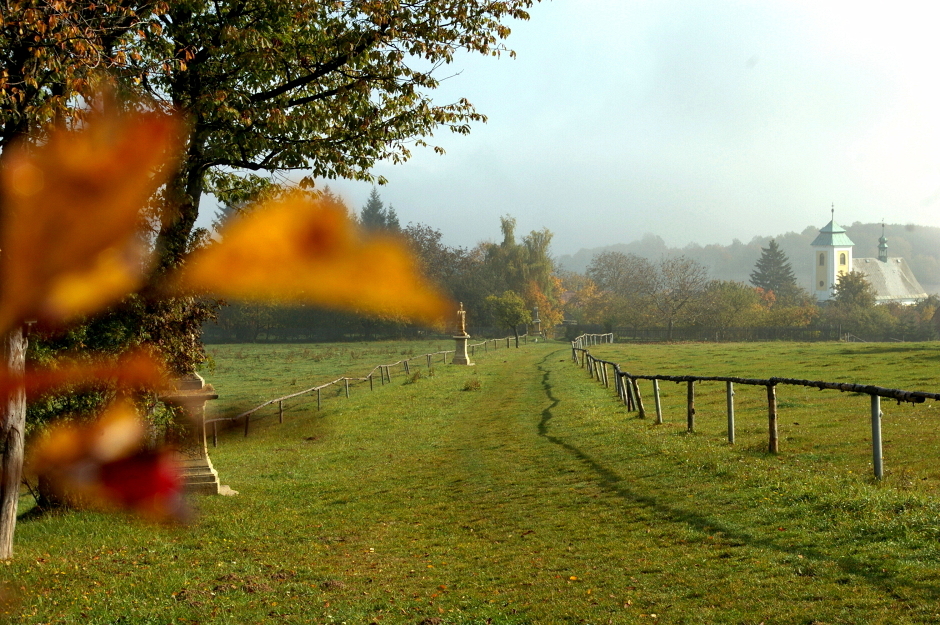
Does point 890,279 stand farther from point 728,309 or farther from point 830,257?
point 728,309

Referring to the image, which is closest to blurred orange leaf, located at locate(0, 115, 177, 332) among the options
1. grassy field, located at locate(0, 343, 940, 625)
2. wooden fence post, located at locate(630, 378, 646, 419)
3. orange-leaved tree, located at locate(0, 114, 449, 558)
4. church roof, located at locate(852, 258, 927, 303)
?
orange-leaved tree, located at locate(0, 114, 449, 558)

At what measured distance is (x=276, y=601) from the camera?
21.2ft

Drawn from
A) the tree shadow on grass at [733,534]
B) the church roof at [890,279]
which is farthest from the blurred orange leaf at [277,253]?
the church roof at [890,279]

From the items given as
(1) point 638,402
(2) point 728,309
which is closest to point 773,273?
(2) point 728,309

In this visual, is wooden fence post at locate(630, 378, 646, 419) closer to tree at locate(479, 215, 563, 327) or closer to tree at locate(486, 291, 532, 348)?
tree at locate(486, 291, 532, 348)

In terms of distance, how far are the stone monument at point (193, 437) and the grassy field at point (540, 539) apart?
1.43ft

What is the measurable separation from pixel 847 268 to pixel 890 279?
831 inches

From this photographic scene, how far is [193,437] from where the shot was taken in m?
11.8

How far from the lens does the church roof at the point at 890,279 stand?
153113mm

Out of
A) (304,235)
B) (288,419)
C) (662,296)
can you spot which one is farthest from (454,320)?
(304,235)

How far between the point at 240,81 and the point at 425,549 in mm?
7589

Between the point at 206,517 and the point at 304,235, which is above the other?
the point at 304,235

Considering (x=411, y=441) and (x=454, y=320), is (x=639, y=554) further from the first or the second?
(x=454, y=320)

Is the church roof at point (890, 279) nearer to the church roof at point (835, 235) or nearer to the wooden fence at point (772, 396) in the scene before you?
the church roof at point (835, 235)
